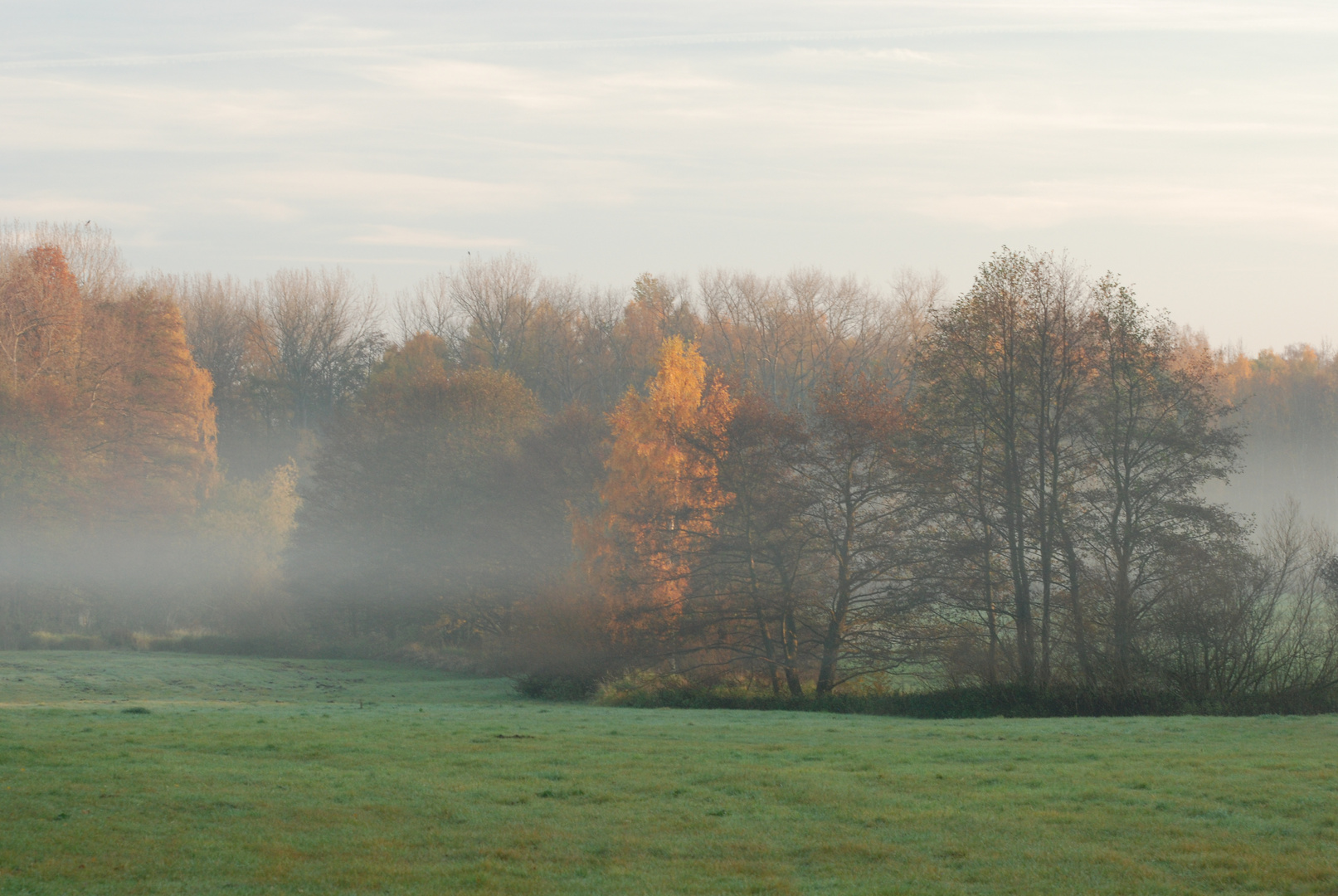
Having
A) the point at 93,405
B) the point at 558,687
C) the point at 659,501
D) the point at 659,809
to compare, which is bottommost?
the point at 558,687

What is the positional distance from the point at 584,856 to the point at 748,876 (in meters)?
1.77

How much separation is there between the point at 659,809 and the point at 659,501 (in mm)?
27794

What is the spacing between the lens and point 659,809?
13219mm

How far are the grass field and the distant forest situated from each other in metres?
12.5

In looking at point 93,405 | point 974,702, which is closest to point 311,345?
point 93,405

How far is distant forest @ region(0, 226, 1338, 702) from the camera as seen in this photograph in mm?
34531

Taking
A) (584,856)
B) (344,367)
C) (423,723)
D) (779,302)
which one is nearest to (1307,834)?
(584,856)

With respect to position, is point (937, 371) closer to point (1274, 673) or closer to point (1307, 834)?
point (1274, 673)

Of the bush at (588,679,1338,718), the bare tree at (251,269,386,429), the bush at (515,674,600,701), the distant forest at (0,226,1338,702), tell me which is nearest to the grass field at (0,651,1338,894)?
the bush at (588,679,1338,718)

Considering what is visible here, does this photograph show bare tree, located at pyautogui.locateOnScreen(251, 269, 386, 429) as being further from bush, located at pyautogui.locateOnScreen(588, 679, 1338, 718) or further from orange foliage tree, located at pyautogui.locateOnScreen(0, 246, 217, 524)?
bush, located at pyautogui.locateOnScreen(588, 679, 1338, 718)

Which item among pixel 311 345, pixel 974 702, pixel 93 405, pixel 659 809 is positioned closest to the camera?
pixel 659 809

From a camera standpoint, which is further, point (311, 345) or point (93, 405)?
point (311, 345)

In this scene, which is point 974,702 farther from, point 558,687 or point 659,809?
point 659,809

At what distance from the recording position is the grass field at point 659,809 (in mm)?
9844
